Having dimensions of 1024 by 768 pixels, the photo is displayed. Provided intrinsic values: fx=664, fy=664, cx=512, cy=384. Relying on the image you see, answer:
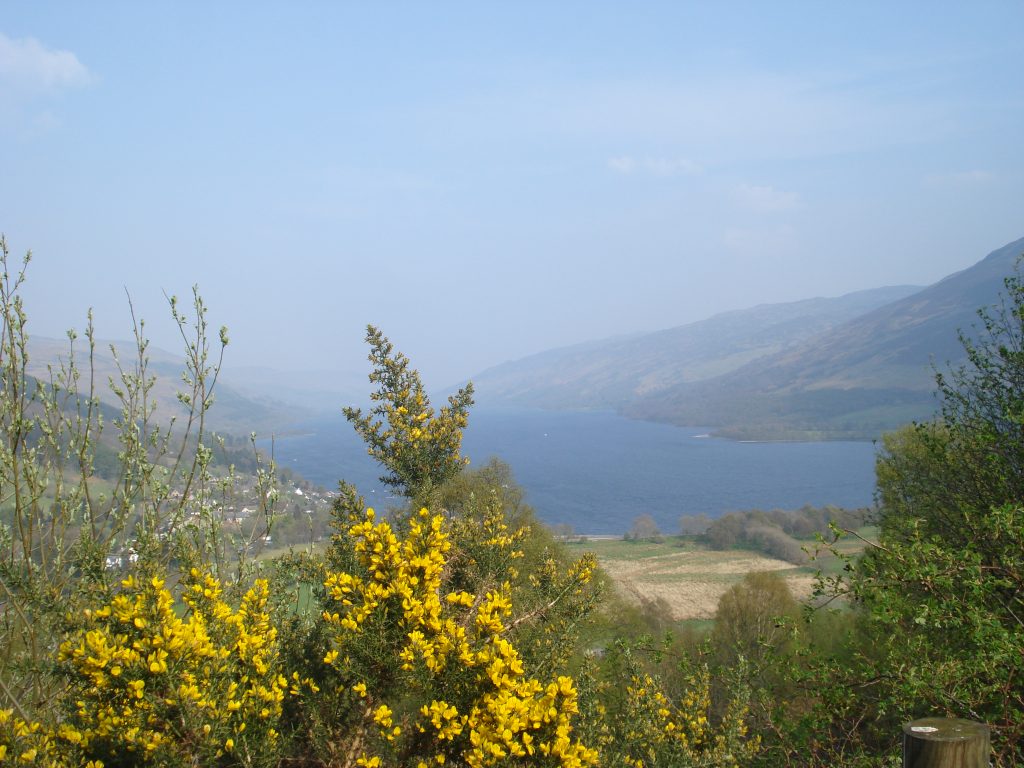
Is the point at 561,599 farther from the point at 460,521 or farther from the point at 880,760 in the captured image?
the point at 880,760

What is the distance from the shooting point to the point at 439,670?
463cm

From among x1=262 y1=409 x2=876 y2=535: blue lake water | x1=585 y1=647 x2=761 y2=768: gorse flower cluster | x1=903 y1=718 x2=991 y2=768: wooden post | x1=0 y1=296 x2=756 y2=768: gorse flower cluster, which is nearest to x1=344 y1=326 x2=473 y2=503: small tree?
x1=0 y1=296 x2=756 y2=768: gorse flower cluster

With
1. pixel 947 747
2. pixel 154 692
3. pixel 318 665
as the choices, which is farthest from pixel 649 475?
pixel 947 747

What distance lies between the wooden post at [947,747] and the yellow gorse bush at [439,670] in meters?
2.09

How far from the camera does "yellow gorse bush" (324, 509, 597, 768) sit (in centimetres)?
446

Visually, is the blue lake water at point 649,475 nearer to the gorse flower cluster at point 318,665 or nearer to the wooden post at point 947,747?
the gorse flower cluster at point 318,665

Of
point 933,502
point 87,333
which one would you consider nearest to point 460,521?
point 87,333

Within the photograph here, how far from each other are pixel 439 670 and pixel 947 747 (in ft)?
9.83

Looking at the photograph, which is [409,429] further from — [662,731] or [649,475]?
[649,475]

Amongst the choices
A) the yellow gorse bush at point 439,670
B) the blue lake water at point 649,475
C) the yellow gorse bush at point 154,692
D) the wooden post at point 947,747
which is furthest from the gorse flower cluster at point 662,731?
the blue lake water at point 649,475

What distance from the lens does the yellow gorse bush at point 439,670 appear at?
4465 mm

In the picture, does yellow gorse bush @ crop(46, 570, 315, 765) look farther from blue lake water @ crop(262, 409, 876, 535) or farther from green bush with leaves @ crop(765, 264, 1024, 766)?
blue lake water @ crop(262, 409, 876, 535)

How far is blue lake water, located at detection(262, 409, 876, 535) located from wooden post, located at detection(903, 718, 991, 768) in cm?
7989

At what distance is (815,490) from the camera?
122m
